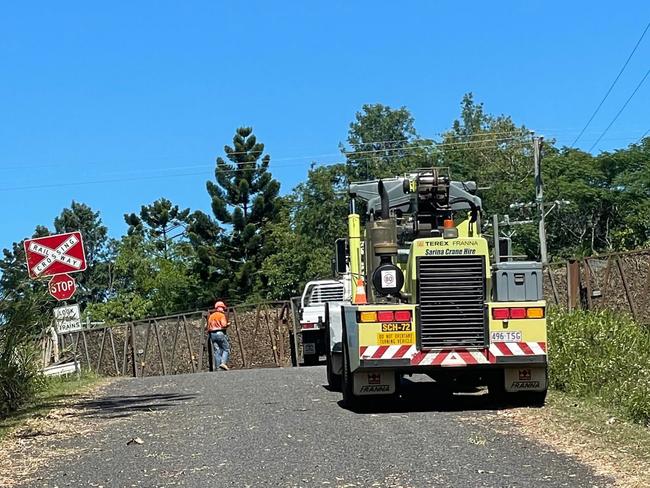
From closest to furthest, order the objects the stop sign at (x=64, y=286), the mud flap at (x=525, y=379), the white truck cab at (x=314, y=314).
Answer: the mud flap at (x=525, y=379) < the stop sign at (x=64, y=286) < the white truck cab at (x=314, y=314)

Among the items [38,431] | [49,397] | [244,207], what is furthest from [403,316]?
[244,207]

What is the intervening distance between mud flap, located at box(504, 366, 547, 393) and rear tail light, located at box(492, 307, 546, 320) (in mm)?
656

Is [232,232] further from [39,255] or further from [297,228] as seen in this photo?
[39,255]

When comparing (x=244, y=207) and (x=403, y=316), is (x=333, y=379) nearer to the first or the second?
(x=403, y=316)

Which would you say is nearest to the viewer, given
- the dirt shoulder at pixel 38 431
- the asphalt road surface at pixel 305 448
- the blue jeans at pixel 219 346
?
the asphalt road surface at pixel 305 448

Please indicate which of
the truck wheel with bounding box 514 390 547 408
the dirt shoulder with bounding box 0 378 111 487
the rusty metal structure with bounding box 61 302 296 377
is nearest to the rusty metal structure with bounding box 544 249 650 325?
the truck wheel with bounding box 514 390 547 408

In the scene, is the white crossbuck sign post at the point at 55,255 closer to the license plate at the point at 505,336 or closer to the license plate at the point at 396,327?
the license plate at the point at 396,327

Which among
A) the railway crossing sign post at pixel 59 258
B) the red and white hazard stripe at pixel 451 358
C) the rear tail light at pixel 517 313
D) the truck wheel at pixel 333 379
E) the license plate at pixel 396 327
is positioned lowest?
the truck wheel at pixel 333 379

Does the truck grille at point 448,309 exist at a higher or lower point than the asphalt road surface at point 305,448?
higher

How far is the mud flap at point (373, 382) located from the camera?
11422mm

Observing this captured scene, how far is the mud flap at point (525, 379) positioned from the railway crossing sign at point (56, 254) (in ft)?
27.8

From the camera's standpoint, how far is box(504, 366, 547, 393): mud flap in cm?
1132

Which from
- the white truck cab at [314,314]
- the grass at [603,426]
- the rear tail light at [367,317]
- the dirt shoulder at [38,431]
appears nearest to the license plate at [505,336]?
the grass at [603,426]

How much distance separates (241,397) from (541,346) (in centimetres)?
436
